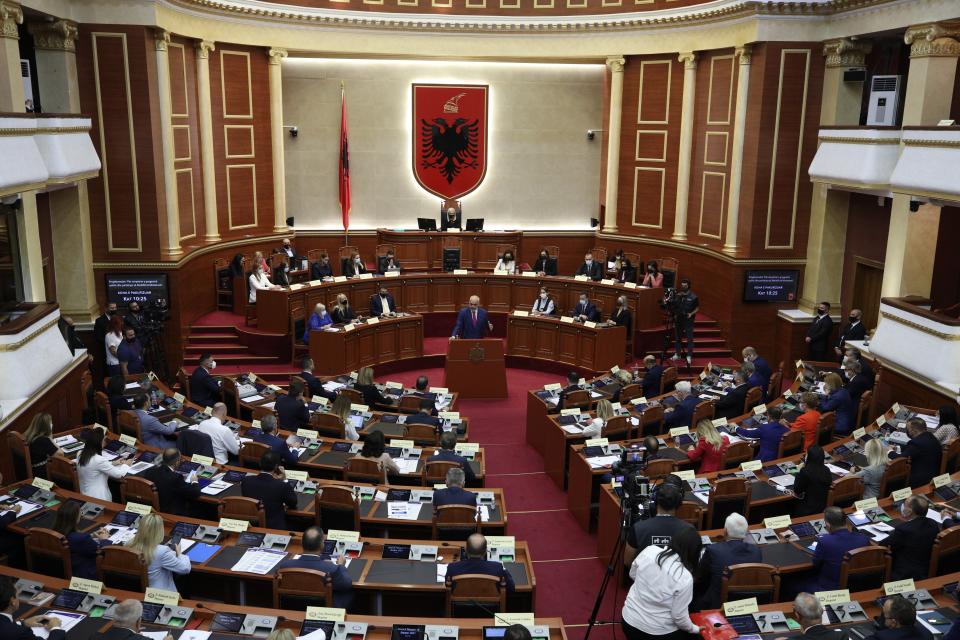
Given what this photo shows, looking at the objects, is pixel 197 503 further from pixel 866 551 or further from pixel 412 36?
pixel 412 36

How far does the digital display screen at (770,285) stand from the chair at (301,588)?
11806mm

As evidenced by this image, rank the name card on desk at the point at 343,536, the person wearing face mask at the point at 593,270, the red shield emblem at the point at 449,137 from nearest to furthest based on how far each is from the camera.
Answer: the name card on desk at the point at 343,536
the person wearing face mask at the point at 593,270
the red shield emblem at the point at 449,137

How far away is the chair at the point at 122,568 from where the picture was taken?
6.19 metres

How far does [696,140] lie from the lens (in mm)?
17562

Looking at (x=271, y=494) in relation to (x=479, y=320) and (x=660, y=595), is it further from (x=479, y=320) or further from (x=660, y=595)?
(x=479, y=320)

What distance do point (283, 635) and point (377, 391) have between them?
21.7 feet

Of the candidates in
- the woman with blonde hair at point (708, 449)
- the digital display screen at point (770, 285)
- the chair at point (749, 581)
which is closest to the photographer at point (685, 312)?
the digital display screen at point (770, 285)

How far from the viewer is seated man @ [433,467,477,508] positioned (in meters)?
7.52

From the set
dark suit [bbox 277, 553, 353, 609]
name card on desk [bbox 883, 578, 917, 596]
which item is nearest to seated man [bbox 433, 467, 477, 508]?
dark suit [bbox 277, 553, 353, 609]

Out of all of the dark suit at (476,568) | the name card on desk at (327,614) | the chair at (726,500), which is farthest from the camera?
the chair at (726,500)

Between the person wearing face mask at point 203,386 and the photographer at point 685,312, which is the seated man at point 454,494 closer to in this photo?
the person wearing face mask at point 203,386

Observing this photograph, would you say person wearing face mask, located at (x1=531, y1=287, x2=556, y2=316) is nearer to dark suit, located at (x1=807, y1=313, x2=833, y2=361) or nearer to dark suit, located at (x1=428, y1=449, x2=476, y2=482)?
dark suit, located at (x1=807, y1=313, x2=833, y2=361)

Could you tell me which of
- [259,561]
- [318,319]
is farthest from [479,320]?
[259,561]

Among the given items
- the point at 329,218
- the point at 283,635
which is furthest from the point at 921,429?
the point at 329,218
